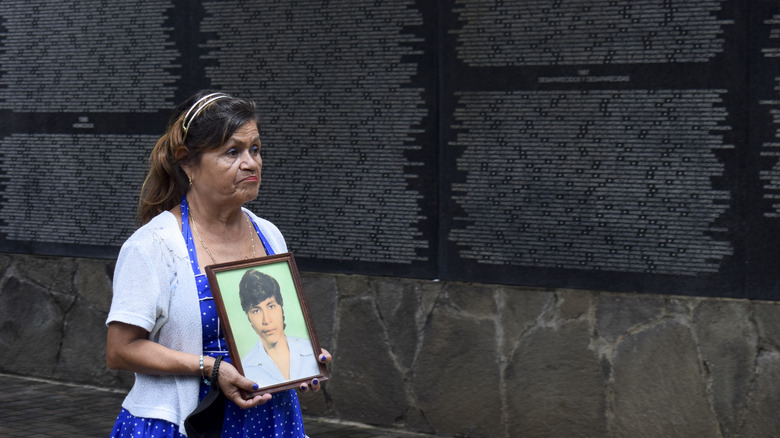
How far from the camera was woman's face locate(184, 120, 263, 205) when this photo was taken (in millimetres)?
3145

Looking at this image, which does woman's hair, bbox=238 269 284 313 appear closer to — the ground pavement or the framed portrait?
the framed portrait

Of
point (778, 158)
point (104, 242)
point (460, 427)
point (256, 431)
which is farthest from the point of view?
point (104, 242)

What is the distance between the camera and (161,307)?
3.00 metres

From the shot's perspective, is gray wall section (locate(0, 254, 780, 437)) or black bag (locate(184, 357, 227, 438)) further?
gray wall section (locate(0, 254, 780, 437))

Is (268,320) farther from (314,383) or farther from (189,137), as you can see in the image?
(189,137)

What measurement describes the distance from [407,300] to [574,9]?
2.03m

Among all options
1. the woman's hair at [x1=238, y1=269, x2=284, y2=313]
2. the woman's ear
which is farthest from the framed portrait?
the woman's ear

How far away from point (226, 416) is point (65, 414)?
169 inches

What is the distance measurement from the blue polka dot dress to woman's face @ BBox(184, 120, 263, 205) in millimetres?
141

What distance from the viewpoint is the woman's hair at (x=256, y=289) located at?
9.75ft

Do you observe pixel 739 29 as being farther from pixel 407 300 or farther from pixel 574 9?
pixel 407 300

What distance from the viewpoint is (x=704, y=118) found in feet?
18.5

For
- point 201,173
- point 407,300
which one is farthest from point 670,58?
point 201,173

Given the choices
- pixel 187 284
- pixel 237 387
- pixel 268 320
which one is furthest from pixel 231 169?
pixel 237 387
